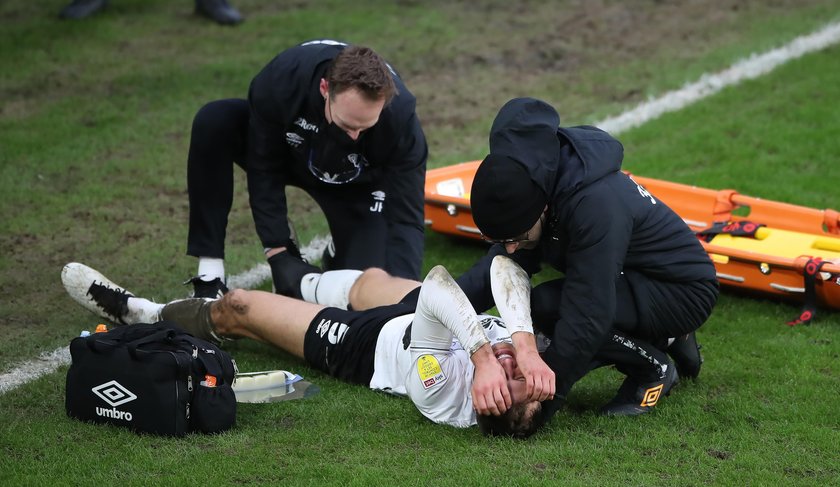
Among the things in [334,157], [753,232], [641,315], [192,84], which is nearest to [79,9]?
[192,84]

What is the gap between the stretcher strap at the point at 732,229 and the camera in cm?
677

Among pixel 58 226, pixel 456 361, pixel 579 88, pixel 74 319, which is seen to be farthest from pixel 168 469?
pixel 579 88

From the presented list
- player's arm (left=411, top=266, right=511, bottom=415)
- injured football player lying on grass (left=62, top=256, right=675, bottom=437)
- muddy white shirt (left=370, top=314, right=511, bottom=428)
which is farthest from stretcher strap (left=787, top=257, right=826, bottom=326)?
player's arm (left=411, top=266, right=511, bottom=415)

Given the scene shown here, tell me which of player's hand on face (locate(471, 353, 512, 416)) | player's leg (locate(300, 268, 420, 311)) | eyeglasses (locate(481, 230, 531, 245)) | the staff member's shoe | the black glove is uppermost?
eyeglasses (locate(481, 230, 531, 245))

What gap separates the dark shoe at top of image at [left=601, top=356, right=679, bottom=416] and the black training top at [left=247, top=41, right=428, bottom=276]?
1.52m

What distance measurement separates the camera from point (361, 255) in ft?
20.3

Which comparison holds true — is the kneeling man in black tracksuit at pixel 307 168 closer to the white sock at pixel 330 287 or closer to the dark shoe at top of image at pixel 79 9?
the white sock at pixel 330 287

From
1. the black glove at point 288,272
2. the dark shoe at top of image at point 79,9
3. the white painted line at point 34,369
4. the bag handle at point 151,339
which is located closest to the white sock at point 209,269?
the black glove at point 288,272

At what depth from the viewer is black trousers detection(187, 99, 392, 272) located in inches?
243

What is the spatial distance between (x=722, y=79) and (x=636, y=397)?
6.02 meters

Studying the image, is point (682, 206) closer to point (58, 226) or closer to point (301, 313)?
point (301, 313)

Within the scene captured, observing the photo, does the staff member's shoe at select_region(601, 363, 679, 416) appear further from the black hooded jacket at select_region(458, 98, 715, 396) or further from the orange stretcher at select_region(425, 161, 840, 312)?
the orange stretcher at select_region(425, 161, 840, 312)

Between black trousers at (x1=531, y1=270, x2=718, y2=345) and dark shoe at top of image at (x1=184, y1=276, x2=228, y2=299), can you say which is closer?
black trousers at (x1=531, y1=270, x2=718, y2=345)

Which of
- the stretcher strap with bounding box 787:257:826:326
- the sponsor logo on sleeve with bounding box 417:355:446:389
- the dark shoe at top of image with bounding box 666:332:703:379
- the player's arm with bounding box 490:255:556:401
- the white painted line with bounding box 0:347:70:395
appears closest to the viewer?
the player's arm with bounding box 490:255:556:401
